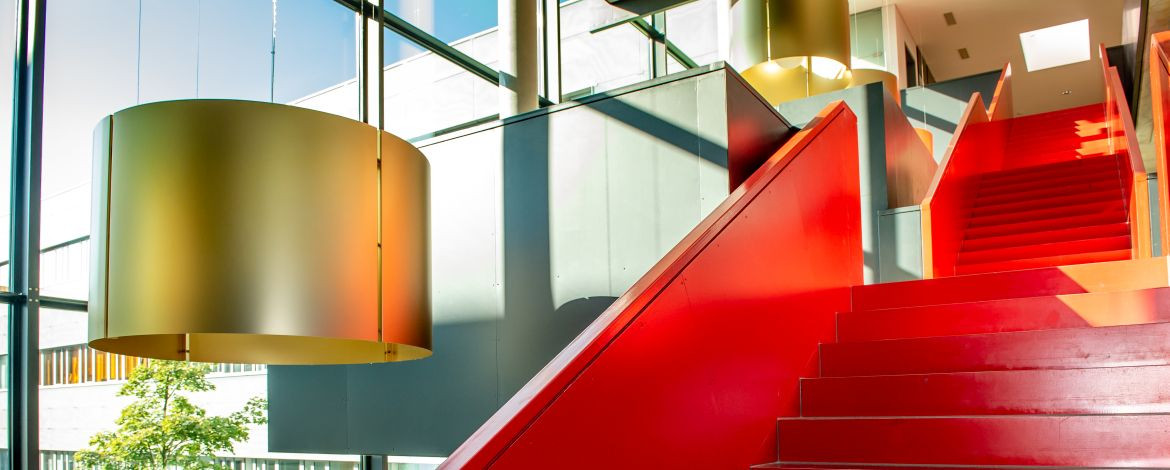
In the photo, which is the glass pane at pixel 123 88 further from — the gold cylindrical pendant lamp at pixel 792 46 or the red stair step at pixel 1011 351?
the gold cylindrical pendant lamp at pixel 792 46

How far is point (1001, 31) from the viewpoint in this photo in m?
20.0

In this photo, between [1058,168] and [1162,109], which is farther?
[1058,168]

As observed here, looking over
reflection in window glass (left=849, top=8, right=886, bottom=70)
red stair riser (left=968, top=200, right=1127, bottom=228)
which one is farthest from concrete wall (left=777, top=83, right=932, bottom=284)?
reflection in window glass (left=849, top=8, right=886, bottom=70)

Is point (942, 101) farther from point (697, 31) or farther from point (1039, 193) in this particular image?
point (1039, 193)

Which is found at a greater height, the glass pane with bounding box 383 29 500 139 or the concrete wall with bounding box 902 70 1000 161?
the concrete wall with bounding box 902 70 1000 161

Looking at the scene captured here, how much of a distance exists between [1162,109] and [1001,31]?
1617 centimetres


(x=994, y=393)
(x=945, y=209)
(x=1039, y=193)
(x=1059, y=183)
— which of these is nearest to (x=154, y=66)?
(x=994, y=393)

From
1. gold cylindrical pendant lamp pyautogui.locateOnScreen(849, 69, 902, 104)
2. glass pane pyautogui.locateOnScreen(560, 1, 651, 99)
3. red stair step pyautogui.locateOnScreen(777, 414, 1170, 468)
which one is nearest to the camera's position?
red stair step pyautogui.locateOnScreen(777, 414, 1170, 468)

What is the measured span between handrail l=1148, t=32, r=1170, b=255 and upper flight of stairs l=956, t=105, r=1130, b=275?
241 centimetres

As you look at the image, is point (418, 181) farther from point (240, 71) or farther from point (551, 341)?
point (240, 71)

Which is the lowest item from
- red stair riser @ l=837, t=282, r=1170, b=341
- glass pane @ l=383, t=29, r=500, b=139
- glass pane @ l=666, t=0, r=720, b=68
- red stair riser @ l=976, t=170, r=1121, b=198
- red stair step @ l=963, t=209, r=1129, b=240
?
red stair riser @ l=837, t=282, r=1170, b=341

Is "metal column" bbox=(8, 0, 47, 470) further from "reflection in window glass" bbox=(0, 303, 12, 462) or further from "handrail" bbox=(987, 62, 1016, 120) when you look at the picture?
"handrail" bbox=(987, 62, 1016, 120)

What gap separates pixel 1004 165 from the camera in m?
13.2

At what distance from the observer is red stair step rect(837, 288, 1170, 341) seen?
14.0 feet
